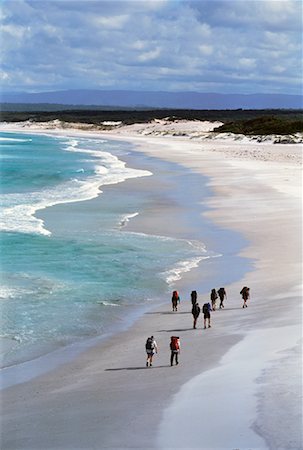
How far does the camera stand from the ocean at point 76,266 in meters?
18.2

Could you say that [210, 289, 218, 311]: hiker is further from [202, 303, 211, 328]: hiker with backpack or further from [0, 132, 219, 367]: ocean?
[0, 132, 219, 367]: ocean

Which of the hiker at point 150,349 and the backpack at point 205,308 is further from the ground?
the backpack at point 205,308

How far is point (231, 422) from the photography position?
1162cm

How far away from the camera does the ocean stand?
18.2 meters

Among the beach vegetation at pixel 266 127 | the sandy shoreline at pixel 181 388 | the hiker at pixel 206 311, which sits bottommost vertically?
the sandy shoreline at pixel 181 388

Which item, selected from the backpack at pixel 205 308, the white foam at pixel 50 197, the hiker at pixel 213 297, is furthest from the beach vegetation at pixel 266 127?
the backpack at pixel 205 308

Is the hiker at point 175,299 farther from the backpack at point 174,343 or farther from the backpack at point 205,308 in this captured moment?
the backpack at point 174,343

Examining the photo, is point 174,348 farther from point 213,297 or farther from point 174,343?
point 213,297

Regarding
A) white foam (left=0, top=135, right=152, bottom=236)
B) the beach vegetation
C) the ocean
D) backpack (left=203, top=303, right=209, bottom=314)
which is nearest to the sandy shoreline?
backpack (left=203, top=303, right=209, bottom=314)

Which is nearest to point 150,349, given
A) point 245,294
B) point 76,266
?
point 245,294

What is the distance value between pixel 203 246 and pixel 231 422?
15679 millimetres

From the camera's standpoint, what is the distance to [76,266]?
24.0m

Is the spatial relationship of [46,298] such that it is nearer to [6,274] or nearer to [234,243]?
[6,274]

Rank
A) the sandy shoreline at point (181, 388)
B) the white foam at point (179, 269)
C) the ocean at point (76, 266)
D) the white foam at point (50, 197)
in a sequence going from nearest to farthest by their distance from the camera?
the sandy shoreline at point (181, 388)
the ocean at point (76, 266)
the white foam at point (179, 269)
the white foam at point (50, 197)
